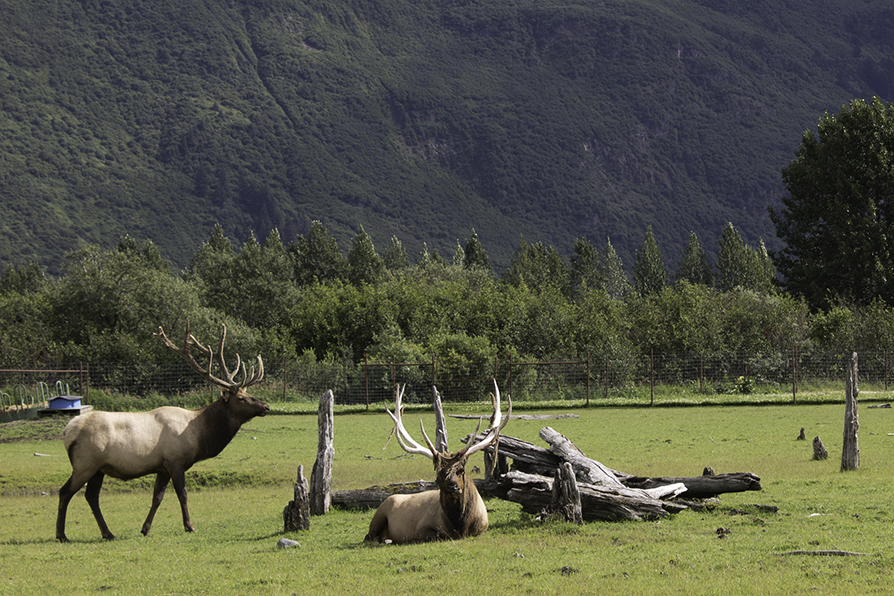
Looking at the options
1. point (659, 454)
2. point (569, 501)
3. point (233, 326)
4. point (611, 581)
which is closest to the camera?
point (611, 581)

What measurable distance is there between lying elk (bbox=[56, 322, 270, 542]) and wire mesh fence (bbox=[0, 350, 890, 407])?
91.5ft

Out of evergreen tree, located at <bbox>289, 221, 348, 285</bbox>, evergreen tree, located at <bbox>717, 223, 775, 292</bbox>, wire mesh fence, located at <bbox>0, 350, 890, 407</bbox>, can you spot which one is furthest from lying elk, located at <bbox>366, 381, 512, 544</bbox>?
evergreen tree, located at <bbox>289, 221, 348, 285</bbox>

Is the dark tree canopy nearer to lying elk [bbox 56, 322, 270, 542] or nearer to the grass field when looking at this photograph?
the grass field

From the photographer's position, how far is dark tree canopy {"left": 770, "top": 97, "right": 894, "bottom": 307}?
212 ft

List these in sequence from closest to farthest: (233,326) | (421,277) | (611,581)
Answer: (611,581), (233,326), (421,277)

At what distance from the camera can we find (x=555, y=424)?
33469 mm

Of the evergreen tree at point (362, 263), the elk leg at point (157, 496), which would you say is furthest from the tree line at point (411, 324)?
the evergreen tree at point (362, 263)

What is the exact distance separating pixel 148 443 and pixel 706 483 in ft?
30.8

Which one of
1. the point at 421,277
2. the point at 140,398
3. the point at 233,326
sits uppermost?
the point at 421,277

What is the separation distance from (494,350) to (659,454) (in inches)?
995

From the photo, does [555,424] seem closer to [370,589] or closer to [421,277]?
[370,589]

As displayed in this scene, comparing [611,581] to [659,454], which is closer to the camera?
[611,581]

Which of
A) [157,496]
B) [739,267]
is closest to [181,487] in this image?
[157,496]

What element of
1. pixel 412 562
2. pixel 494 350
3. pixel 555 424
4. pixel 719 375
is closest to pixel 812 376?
pixel 719 375
